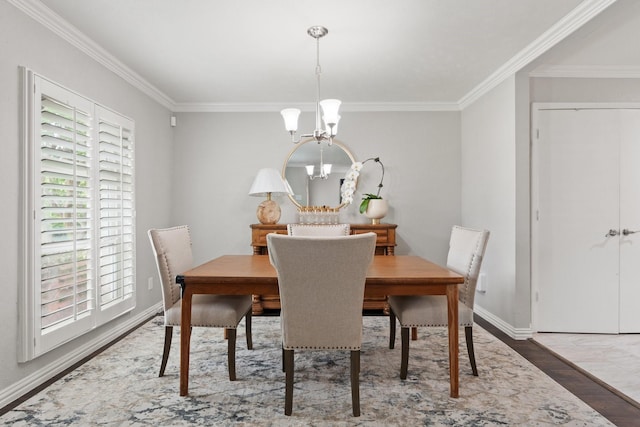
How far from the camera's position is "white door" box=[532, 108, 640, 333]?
323 centimetres

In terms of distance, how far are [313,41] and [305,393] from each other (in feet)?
7.84

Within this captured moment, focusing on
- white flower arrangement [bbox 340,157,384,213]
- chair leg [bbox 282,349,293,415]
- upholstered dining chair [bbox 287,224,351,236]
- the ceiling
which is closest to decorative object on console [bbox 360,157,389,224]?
white flower arrangement [bbox 340,157,384,213]

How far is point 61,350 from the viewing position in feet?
8.29

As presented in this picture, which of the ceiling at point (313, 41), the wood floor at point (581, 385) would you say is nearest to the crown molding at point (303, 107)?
the ceiling at point (313, 41)

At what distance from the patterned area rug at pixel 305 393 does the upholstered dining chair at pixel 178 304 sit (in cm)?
24

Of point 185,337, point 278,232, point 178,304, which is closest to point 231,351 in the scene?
point 185,337

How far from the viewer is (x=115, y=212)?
3.12 metres

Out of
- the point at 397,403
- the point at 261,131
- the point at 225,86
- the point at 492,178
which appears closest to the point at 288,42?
the point at 225,86

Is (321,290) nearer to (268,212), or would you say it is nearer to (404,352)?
(404,352)

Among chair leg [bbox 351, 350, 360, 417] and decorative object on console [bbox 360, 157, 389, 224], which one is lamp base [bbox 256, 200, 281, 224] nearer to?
decorative object on console [bbox 360, 157, 389, 224]

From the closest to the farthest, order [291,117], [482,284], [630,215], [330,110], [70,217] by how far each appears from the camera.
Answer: [330,110] < [70,217] < [291,117] < [630,215] < [482,284]

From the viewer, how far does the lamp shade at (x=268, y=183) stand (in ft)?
13.2

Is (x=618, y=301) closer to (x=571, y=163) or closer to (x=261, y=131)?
(x=571, y=163)

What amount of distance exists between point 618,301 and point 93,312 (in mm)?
4294
